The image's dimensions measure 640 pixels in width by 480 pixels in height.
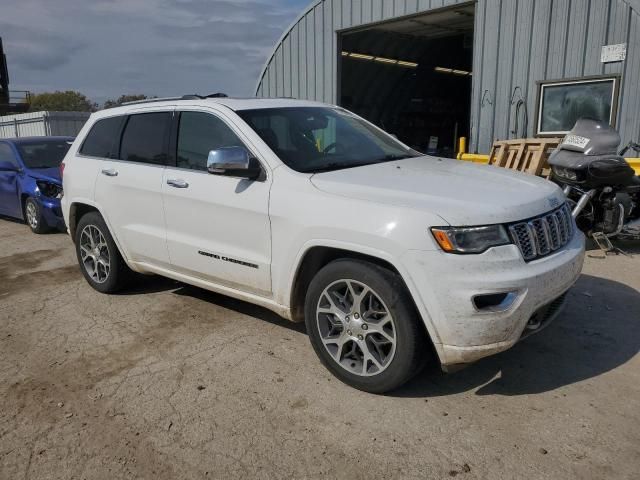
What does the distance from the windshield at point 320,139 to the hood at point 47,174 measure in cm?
587

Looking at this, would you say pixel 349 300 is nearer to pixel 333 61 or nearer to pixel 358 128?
pixel 358 128

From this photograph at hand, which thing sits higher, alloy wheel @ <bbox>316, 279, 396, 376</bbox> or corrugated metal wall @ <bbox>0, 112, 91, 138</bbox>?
corrugated metal wall @ <bbox>0, 112, 91, 138</bbox>

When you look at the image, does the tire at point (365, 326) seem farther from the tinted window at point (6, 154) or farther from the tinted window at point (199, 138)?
the tinted window at point (6, 154)

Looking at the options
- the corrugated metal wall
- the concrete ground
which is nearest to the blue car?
the concrete ground

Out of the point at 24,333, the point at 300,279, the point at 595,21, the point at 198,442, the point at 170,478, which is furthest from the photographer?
the point at 595,21

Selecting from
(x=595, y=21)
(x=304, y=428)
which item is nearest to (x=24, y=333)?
(x=304, y=428)

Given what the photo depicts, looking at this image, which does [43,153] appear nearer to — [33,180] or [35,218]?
[33,180]

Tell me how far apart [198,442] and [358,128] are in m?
2.84

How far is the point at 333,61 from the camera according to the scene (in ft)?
40.0

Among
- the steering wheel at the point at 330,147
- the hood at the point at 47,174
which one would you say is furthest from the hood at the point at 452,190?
the hood at the point at 47,174

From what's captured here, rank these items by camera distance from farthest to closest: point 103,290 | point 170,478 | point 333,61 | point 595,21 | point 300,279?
point 333,61 → point 595,21 → point 103,290 → point 300,279 → point 170,478

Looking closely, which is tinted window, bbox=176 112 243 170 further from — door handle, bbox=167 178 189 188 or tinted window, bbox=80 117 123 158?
tinted window, bbox=80 117 123 158

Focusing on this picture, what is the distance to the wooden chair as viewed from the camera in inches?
322

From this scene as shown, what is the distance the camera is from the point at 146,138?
4777mm
